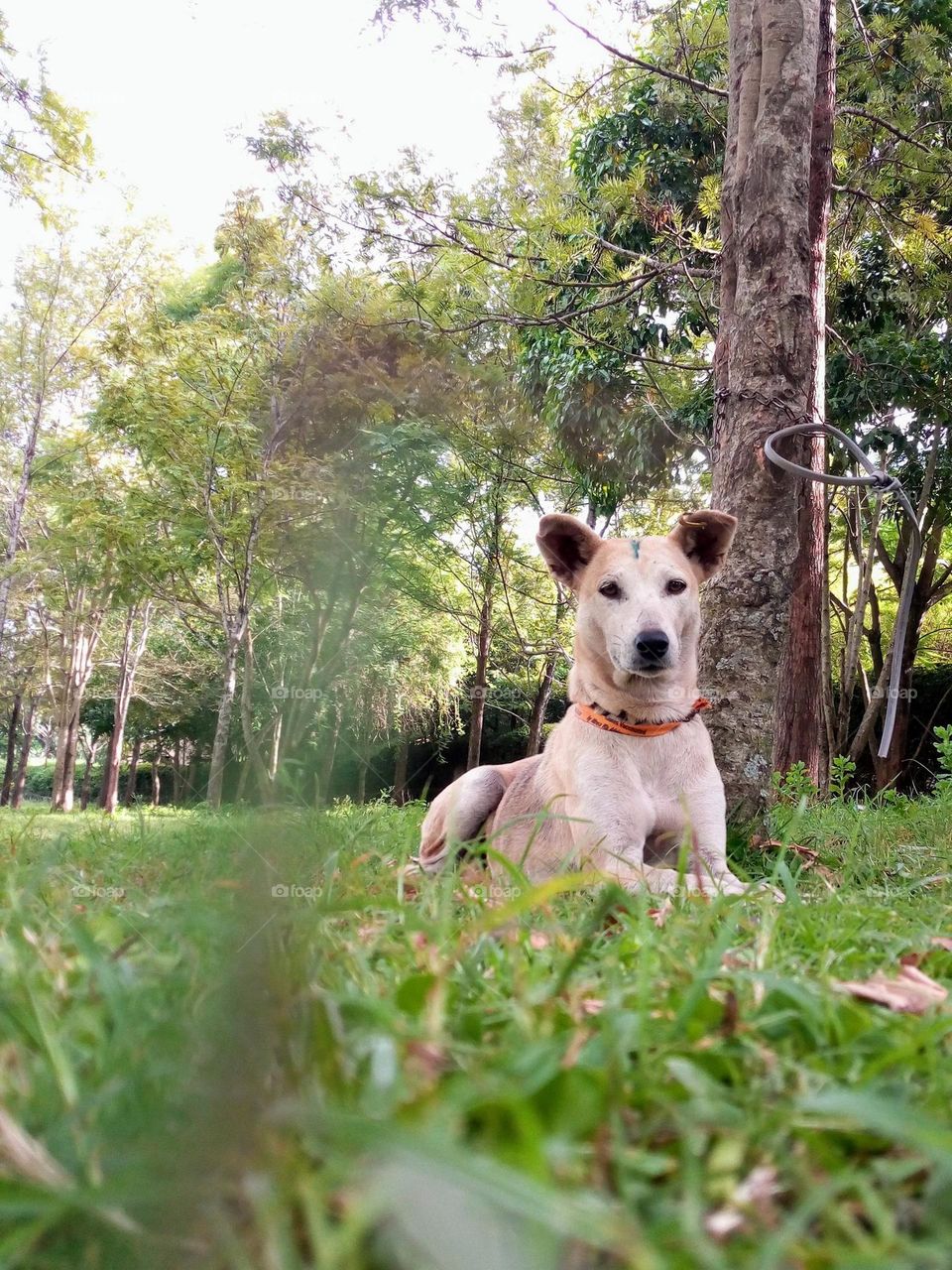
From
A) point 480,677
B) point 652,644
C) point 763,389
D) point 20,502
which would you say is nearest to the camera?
point 652,644

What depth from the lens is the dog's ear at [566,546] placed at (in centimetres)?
343

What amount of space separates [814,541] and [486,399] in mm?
5115

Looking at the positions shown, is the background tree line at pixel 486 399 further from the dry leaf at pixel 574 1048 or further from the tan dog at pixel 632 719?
the tan dog at pixel 632 719

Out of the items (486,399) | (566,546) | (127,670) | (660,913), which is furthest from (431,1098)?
(127,670)

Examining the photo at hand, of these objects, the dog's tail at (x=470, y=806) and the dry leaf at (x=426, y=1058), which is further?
the dog's tail at (x=470, y=806)

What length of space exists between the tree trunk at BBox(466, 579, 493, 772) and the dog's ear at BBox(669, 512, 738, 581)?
9.40 metres

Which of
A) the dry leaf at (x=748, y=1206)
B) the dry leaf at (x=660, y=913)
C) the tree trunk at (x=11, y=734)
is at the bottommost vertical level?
the tree trunk at (x=11, y=734)

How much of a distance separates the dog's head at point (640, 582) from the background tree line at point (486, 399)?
559mm

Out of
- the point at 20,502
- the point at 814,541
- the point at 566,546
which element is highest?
the point at 20,502

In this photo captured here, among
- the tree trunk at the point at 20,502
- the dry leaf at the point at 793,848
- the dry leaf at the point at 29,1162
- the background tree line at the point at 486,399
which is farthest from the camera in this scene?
the tree trunk at the point at 20,502

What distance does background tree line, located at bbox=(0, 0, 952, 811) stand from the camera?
4.77ft

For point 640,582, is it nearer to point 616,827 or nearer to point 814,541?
point 616,827

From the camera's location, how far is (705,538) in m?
3.49

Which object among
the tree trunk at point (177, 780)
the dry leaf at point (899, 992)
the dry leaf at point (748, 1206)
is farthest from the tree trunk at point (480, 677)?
the dry leaf at point (748, 1206)
